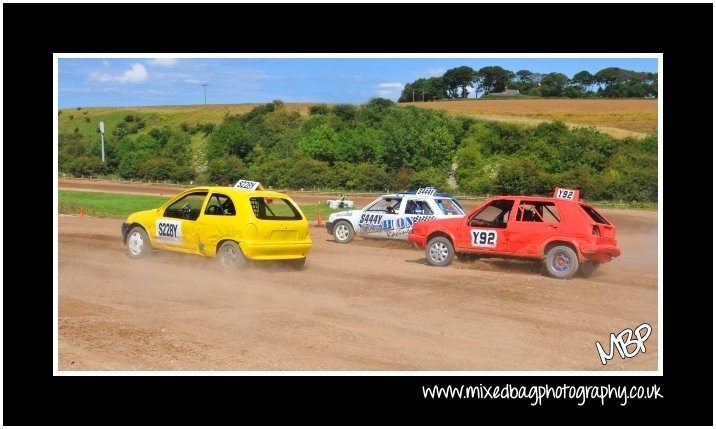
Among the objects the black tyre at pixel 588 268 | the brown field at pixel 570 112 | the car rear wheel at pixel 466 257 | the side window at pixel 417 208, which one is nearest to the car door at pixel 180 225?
the car rear wheel at pixel 466 257

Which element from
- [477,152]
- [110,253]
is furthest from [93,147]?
[477,152]

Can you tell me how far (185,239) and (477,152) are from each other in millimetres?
22537

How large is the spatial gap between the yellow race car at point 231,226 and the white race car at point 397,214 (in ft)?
14.6

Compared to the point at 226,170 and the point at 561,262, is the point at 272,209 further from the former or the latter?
the point at 226,170

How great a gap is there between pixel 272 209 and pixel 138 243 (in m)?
3.03

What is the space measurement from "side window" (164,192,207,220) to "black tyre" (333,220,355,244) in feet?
18.9

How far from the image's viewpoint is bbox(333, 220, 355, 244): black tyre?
1898cm

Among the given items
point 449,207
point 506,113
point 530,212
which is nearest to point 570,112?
point 506,113

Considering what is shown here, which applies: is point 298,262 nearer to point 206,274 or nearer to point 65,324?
point 206,274

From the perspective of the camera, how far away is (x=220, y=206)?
13508mm

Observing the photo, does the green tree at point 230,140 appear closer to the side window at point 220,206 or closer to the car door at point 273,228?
the side window at point 220,206

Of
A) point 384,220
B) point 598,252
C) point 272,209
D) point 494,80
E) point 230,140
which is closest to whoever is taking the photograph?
point 598,252

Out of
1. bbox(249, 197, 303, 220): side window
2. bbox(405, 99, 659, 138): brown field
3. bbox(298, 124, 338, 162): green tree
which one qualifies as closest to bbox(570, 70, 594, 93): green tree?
bbox(405, 99, 659, 138): brown field

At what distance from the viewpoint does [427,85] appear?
26531 millimetres
